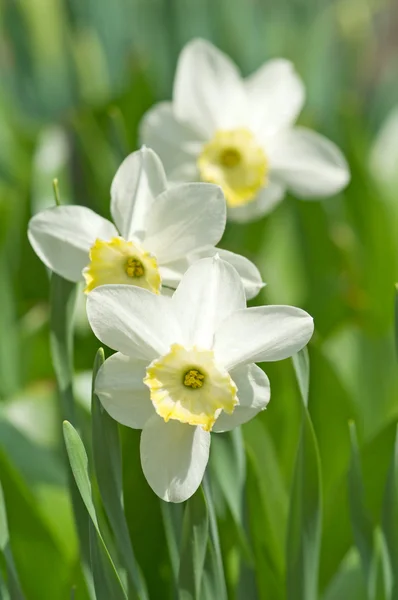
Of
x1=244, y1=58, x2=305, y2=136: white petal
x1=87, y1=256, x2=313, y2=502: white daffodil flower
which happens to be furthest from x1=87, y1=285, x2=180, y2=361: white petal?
x1=244, y1=58, x2=305, y2=136: white petal

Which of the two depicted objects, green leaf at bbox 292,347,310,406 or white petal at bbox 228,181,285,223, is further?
white petal at bbox 228,181,285,223

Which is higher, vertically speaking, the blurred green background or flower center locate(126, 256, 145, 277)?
flower center locate(126, 256, 145, 277)

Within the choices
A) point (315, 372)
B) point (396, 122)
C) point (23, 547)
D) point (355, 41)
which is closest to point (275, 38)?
point (355, 41)

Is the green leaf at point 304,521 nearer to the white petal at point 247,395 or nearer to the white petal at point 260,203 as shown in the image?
the white petal at point 247,395

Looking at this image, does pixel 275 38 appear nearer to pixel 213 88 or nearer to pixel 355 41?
pixel 355 41

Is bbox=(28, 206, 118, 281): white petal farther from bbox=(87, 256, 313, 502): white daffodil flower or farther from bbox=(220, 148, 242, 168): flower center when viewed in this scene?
bbox=(220, 148, 242, 168): flower center
